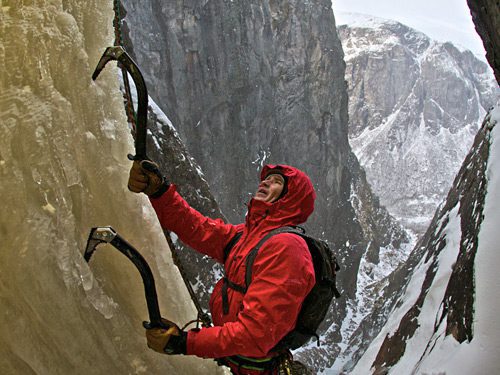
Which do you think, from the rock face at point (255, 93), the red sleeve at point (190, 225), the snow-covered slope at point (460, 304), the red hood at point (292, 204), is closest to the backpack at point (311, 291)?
the red hood at point (292, 204)

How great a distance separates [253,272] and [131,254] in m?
0.68

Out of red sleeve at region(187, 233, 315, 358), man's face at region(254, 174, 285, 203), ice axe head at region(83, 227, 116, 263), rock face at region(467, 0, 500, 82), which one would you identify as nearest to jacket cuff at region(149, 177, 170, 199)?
man's face at region(254, 174, 285, 203)

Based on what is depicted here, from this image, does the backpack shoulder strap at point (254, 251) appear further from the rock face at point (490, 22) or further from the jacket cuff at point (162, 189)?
the rock face at point (490, 22)

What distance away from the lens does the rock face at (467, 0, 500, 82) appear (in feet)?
17.9

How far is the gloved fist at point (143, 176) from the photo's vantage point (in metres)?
2.87

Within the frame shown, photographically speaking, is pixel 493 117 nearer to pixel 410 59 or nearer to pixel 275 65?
pixel 275 65

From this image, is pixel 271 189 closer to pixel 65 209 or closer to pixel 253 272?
pixel 253 272

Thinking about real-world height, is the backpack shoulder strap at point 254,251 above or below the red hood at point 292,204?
below

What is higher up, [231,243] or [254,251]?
[254,251]

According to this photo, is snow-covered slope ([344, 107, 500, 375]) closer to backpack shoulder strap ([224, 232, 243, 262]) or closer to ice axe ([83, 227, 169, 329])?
backpack shoulder strap ([224, 232, 243, 262])

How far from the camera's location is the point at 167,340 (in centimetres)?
252

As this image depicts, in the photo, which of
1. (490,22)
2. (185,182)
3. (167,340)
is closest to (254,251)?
(167,340)

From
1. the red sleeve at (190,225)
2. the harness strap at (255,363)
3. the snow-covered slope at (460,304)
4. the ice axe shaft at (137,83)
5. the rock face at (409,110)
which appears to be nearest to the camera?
the ice axe shaft at (137,83)

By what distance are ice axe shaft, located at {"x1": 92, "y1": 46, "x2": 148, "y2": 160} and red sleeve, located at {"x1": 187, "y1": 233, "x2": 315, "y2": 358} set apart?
3.24 ft
